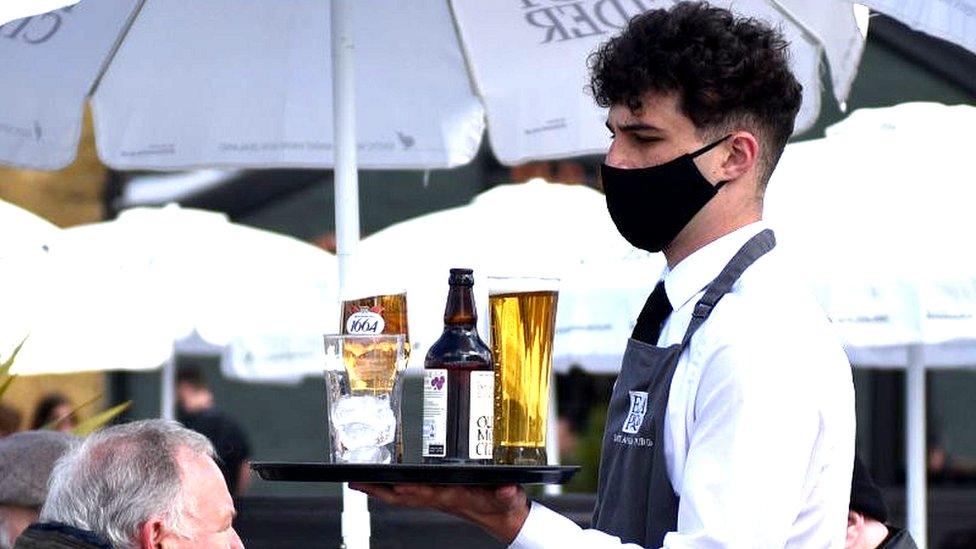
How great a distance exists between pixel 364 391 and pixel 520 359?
0.23 metres

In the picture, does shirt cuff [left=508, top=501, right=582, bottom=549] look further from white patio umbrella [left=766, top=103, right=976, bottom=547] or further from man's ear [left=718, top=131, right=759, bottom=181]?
white patio umbrella [left=766, top=103, right=976, bottom=547]

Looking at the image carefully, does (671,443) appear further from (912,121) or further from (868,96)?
(868,96)

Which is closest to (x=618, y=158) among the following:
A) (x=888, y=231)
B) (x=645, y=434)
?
(x=645, y=434)

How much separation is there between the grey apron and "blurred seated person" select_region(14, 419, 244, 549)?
2.21 feet

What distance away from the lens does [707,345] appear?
2.76 m

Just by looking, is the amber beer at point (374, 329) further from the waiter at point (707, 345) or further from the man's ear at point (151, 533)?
the man's ear at point (151, 533)

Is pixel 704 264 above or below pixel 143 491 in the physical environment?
above

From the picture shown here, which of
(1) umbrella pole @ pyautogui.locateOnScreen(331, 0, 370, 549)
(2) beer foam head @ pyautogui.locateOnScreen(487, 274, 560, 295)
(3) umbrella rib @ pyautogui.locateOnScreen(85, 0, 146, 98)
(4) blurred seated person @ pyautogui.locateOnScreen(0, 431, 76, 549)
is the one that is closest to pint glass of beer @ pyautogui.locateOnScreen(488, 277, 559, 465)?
(2) beer foam head @ pyautogui.locateOnScreen(487, 274, 560, 295)

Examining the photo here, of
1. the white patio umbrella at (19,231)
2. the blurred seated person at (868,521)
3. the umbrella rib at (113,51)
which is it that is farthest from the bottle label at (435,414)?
the white patio umbrella at (19,231)

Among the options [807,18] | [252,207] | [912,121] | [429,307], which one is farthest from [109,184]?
[807,18]

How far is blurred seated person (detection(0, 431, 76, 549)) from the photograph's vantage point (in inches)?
176

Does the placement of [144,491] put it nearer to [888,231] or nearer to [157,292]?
[888,231]

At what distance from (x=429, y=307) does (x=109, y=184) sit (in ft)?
21.9

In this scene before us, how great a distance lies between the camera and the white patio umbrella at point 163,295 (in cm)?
780
